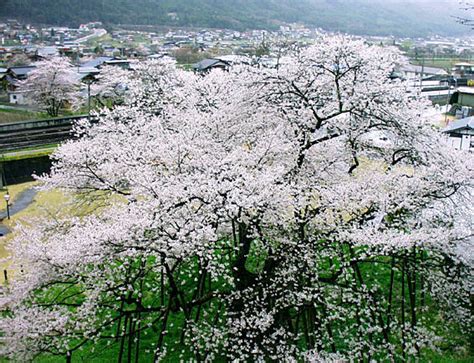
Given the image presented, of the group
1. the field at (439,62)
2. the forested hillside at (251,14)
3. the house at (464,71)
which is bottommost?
the house at (464,71)

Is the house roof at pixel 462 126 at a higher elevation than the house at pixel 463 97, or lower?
lower

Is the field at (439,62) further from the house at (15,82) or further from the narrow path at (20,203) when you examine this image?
the narrow path at (20,203)

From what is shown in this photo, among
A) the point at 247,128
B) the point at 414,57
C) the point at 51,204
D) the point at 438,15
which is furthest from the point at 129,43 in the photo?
the point at 438,15

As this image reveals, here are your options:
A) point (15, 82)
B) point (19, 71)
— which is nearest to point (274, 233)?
point (15, 82)

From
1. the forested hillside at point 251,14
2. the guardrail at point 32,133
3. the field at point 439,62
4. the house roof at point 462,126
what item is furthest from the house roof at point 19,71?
the field at point 439,62

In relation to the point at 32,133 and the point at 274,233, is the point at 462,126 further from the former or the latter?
the point at 32,133

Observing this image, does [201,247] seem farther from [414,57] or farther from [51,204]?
[414,57]
